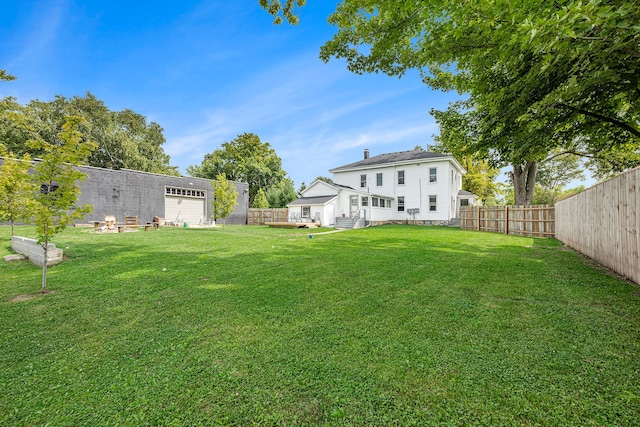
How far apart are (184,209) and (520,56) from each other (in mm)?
24279

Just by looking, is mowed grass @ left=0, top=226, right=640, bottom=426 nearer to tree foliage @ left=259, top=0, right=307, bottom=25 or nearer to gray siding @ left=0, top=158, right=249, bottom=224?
tree foliage @ left=259, top=0, right=307, bottom=25

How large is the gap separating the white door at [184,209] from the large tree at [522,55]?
1934cm

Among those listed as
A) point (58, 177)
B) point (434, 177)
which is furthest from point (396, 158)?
point (58, 177)

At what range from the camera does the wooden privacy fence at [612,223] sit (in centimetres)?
465

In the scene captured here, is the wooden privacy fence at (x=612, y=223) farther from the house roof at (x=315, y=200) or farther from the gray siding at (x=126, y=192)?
the gray siding at (x=126, y=192)

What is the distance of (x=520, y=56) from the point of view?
5.09m

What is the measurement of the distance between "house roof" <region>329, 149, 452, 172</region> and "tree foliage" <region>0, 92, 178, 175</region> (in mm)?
24637

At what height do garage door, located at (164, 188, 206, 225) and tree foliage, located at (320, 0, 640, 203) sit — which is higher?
tree foliage, located at (320, 0, 640, 203)

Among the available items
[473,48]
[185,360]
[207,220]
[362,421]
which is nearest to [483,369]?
[362,421]

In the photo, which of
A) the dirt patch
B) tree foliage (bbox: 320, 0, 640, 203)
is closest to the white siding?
tree foliage (bbox: 320, 0, 640, 203)

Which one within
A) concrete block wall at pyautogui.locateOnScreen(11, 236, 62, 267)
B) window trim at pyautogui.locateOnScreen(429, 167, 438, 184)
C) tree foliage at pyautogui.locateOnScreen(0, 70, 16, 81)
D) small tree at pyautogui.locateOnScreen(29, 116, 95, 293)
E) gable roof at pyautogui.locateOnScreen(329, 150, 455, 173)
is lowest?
concrete block wall at pyautogui.locateOnScreen(11, 236, 62, 267)

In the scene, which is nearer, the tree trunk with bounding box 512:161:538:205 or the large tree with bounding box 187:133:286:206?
the tree trunk with bounding box 512:161:538:205

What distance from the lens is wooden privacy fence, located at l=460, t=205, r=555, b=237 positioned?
13.2 meters

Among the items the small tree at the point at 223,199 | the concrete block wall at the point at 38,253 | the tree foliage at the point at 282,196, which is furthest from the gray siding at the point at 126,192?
the concrete block wall at the point at 38,253
